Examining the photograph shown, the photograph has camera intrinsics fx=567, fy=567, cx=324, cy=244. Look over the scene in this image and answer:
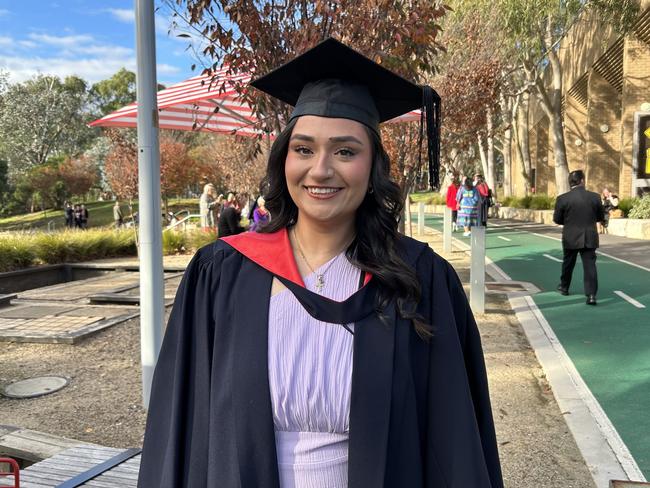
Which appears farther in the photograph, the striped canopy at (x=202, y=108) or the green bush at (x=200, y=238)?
the green bush at (x=200, y=238)

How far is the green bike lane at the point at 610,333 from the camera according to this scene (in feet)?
14.4

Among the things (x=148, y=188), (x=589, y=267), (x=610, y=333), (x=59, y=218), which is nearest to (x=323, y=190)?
(x=148, y=188)

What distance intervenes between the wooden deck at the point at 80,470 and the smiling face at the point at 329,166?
84.9 inches

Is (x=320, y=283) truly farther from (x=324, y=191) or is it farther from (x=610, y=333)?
(x=610, y=333)

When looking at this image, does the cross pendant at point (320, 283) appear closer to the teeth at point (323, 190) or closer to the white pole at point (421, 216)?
the teeth at point (323, 190)

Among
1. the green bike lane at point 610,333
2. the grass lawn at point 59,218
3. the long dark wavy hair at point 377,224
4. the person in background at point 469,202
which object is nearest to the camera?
the long dark wavy hair at point 377,224

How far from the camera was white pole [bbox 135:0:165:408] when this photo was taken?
405 centimetres

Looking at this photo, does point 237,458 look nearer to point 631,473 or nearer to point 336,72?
point 336,72

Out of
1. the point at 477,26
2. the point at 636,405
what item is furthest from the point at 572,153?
the point at 636,405

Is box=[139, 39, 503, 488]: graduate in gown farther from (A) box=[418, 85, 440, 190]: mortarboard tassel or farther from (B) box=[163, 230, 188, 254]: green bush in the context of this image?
(B) box=[163, 230, 188, 254]: green bush

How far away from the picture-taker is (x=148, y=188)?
415 cm

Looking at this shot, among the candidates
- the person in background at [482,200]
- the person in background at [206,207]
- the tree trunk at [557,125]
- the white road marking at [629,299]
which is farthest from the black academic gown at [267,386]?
the tree trunk at [557,125]

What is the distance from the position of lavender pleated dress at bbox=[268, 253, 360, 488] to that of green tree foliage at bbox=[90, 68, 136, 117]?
66.5 m

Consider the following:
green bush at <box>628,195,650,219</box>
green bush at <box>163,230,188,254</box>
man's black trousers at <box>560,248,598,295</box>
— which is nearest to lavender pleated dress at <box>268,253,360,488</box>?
man's black trousers at <box>560,248,598,295</box>
